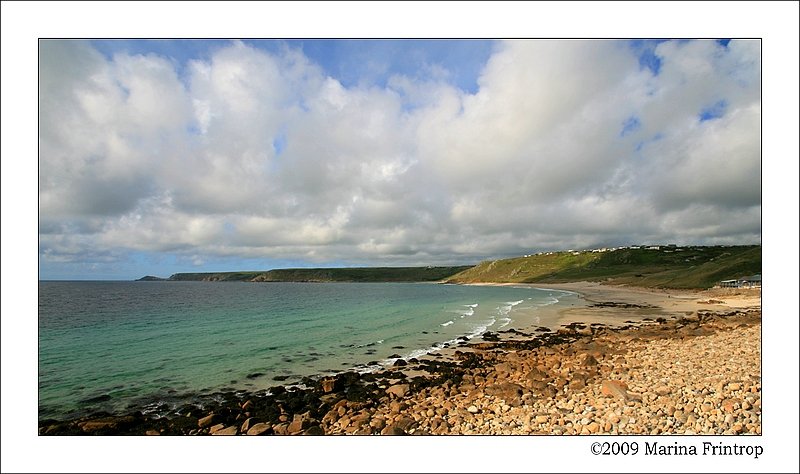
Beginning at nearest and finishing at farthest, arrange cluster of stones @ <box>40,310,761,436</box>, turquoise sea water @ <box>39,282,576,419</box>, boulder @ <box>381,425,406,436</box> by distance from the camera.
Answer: cluster of stones @ <box>40,310,761,436</box> < boulder @ <box>381,425,406,436</box> < turquoise sea water @ <box>39,282,576,419</box>

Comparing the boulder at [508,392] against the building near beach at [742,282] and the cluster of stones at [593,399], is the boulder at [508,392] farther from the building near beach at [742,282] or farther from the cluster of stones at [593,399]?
the building near beach at [742,282]

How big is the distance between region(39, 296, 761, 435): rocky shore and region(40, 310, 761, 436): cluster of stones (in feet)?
0.11

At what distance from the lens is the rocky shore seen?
8.26m

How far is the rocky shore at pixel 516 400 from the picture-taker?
27.1 ft

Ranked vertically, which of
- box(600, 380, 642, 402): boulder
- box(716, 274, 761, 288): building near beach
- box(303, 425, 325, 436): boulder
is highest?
box(600, 380, 642, 402): boulder

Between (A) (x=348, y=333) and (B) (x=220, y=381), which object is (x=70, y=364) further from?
(A) (x=348, y=333)

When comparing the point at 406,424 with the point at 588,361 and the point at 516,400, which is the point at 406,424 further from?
the point at 588,361

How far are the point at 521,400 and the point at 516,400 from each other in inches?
5.7

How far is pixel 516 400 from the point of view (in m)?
10.3

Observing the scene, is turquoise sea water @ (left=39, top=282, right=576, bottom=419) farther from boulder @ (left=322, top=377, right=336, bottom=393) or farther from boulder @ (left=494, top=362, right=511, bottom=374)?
boulder @ (left=494, top=362, right=511, bottom=374)

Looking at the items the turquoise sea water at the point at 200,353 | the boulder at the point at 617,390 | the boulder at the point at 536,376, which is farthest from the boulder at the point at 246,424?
the boulder at the point at 617,390

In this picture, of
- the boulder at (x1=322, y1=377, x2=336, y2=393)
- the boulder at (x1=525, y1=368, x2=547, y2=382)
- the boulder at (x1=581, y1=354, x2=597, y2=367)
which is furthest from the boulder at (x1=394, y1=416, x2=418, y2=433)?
the boulder at (x1=581, y1=354, x2=597, y2=367)

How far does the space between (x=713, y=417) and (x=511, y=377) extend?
6468 millimetres

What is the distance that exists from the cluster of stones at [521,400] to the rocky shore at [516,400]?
0.03 m
